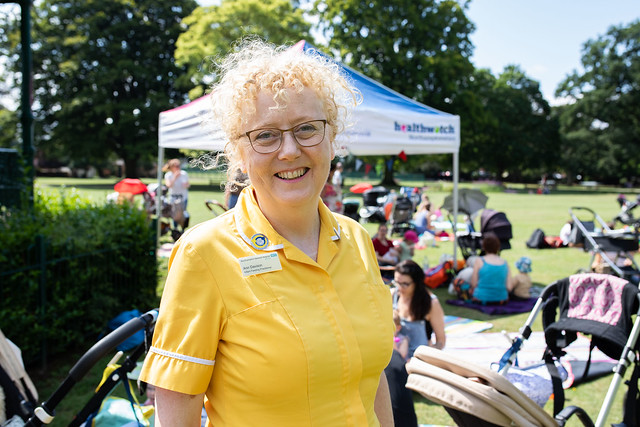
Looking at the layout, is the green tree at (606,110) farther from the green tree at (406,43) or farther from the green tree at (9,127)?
the green tree at (9,127)

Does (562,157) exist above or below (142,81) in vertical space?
below

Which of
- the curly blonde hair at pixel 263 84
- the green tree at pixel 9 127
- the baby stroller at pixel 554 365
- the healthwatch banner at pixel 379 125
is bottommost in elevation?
the baby stroller at pixel 554 365

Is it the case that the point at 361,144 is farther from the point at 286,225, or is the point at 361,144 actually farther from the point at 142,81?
the point at 142,81

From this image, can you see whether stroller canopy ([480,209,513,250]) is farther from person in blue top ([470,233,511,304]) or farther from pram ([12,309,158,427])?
pram ([12,309,158,427])

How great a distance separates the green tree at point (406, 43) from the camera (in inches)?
1171

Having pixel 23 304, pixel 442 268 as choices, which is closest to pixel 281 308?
pixel 23 304

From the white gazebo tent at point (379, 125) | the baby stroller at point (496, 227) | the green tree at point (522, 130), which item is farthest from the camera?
the green tree at point (522, 130)

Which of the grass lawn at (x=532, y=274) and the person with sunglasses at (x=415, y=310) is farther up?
the person with sunglasses at (x=415, y=310)

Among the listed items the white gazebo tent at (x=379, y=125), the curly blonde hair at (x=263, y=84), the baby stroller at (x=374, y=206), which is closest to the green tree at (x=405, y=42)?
the baby stroller at (x=374, y=206)

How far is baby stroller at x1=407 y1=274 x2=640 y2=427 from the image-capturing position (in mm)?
2320

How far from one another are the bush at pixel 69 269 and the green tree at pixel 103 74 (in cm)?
2984

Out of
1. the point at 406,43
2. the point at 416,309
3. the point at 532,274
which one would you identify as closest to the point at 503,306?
the point at 532,274

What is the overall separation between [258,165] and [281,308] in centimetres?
42

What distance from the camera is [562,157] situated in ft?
182
